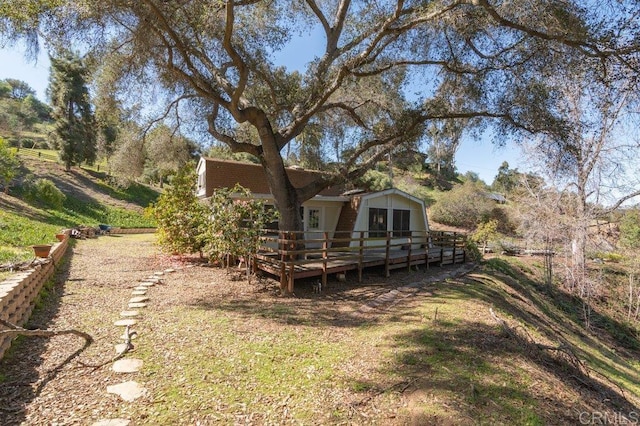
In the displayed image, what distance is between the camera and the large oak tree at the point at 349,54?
6.45m

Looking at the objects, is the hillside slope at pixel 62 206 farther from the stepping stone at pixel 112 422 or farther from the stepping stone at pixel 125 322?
the stepping stone at pixel 112 422

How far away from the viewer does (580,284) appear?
15227 mm

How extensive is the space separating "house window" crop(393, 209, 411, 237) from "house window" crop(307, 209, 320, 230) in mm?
3707

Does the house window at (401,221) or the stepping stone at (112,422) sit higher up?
the house window at (401,221)

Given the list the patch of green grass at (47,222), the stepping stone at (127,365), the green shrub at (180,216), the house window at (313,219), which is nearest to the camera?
the stepping stone at (127,365)

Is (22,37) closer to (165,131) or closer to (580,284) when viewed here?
(165,131)

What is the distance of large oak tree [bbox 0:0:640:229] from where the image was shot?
21.1ft

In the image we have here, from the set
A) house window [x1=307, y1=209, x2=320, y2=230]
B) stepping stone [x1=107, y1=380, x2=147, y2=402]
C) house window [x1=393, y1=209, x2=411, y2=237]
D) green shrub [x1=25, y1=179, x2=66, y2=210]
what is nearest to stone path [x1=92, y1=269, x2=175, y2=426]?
stepping stone [x1=107, y1=380, x2=147, y2=402]

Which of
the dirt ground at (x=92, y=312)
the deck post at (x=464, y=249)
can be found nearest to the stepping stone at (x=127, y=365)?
the dirt ground at (x=92, y=312)

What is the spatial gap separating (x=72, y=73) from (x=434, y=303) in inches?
1265

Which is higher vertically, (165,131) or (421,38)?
(421,38)

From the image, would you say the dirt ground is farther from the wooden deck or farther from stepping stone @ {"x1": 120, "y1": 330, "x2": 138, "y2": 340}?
the wooden deck

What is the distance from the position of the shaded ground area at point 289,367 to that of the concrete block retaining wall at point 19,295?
0.75ft

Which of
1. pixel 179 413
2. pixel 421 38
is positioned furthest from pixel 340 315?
pixel 421 38
